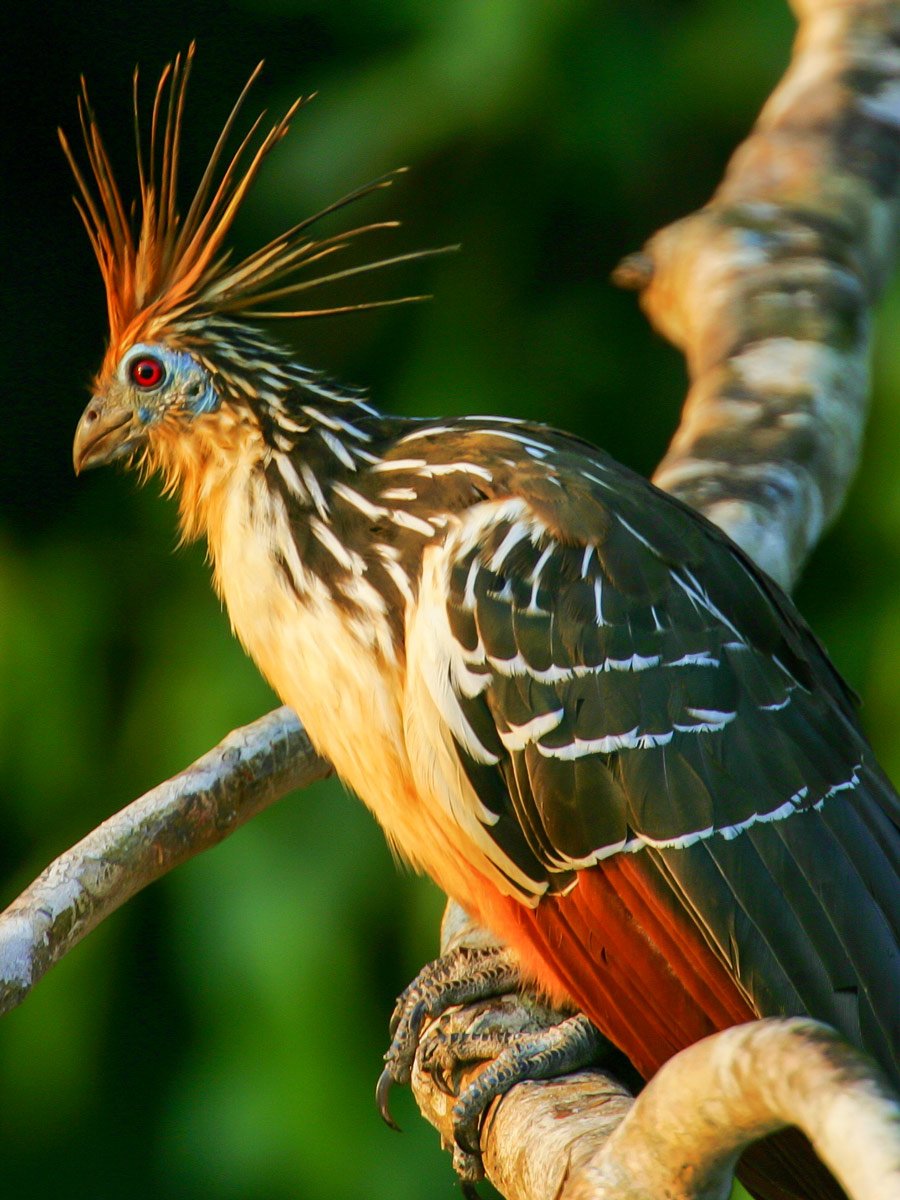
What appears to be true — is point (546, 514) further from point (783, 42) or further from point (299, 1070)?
point (783, 42)

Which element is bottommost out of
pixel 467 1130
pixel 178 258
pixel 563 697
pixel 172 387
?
pixel 467 1130

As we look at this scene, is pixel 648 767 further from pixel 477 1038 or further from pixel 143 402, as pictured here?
pixel 143 402

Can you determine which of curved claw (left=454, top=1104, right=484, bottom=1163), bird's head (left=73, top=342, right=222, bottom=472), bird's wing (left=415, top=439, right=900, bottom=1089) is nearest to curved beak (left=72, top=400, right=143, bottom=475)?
bird's head (left=73, top=342, right=222, bottom=472)

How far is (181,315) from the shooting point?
2029 mm

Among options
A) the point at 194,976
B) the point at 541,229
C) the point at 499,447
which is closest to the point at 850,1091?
the point at 499,447

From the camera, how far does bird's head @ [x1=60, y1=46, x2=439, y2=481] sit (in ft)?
6.48

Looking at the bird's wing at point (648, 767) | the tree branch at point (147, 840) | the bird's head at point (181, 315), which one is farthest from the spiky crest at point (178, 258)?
the tree branch at point (147, 840)

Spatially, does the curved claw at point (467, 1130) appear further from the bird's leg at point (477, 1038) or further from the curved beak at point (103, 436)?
the curved beak at point (103, 436)

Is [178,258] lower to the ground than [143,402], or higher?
higher

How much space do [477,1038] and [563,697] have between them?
527mm

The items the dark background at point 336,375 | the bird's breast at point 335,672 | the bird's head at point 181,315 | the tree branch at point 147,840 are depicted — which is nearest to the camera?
the tree branch at point 147,840

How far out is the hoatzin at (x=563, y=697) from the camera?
5.55ft

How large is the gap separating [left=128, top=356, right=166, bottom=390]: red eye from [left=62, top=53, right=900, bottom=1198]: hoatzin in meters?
0.01

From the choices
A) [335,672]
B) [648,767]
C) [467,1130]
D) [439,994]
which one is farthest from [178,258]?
[467,1130]
